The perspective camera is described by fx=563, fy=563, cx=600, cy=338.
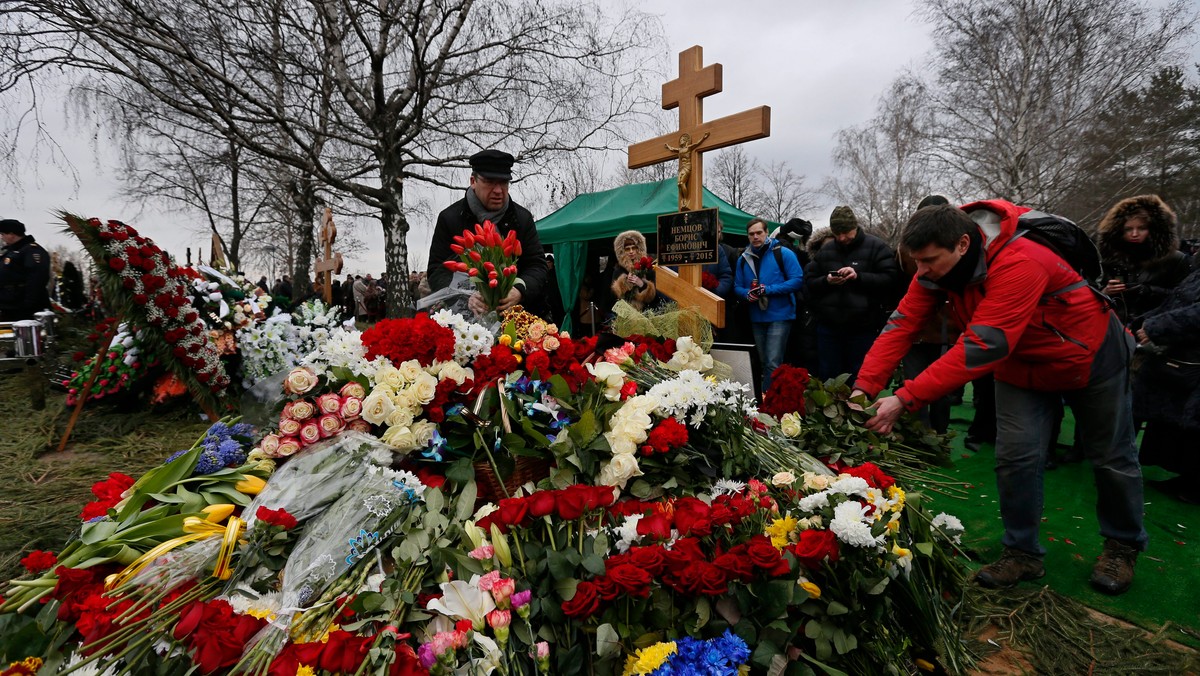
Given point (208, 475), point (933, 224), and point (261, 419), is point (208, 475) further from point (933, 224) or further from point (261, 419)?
point (933, 224)

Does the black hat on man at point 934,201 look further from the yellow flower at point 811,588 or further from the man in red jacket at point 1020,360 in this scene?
the yellow flower at point 811,588

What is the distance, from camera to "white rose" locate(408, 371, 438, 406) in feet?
5.52

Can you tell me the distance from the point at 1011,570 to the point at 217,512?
304 centimetres

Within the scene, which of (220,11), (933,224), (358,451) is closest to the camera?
(358,451)

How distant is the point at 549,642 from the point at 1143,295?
4.56m

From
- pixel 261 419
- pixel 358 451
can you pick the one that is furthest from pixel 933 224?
pixel 261 419

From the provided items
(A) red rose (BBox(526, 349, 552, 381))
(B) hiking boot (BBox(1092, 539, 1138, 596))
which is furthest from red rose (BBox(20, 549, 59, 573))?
(B) hiking boot (BBox(1092, 539, 1138, 596))

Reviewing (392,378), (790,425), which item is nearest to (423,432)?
(392,378)

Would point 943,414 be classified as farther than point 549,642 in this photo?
Yes

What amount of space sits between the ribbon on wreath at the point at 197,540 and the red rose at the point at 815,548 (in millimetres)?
1367

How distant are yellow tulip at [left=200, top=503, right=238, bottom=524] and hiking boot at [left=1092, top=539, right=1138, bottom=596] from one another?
333 cm

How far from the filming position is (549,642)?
1236mm

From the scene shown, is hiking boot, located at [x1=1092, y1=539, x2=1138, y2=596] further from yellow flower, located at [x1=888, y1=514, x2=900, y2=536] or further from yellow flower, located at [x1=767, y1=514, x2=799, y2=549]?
yellow flower, located at [x1=767, y1=514, x2=799, y2=549]

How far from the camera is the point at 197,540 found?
1400 mm
